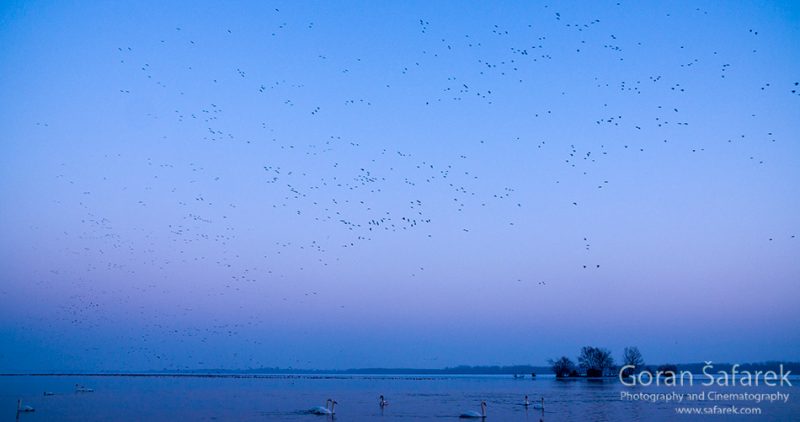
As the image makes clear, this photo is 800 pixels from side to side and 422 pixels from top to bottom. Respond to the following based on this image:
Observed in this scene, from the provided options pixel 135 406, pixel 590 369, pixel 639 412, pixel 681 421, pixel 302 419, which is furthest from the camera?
pixel 590 369

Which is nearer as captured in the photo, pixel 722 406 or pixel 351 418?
pixel 351 418

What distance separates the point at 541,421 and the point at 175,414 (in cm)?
2390

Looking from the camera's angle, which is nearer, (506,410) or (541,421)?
(541,421)

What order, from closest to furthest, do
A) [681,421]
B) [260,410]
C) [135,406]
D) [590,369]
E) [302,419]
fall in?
[681,421]
[302,419]
[260,410]
[135,406]
[590,369]

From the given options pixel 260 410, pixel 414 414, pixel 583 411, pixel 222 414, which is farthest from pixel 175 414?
pixel 583 411

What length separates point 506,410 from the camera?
5184cm

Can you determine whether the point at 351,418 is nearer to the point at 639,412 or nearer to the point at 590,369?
the point at 639,412

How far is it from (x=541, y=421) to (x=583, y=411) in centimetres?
816

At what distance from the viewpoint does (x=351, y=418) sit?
44.4 meters

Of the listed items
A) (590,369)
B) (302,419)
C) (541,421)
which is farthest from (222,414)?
(590,369)

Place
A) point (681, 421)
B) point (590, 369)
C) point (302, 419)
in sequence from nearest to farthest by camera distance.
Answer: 1. point (681, 421)
2. point (302, 419)
3. point (590, 369)

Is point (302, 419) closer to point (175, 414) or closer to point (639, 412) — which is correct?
point (175, 414)

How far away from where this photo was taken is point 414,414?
47125 millimetres

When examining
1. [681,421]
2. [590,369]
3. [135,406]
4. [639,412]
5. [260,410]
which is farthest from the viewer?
[590,369]
